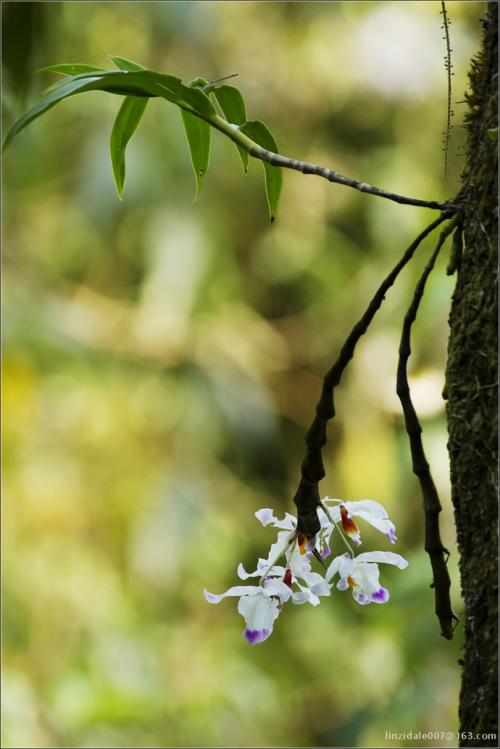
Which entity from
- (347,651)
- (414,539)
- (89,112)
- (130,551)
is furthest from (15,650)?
(89,112)

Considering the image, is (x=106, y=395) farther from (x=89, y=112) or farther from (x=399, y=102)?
(x=399, y=102)

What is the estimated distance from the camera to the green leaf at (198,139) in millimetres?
544

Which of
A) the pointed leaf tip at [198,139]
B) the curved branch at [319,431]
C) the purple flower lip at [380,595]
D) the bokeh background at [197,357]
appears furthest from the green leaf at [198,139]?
the bokeh background at [197,357]

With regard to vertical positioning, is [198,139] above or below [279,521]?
above

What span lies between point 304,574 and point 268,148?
10.0 inches

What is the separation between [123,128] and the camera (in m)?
0.54

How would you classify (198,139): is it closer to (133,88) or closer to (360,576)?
(133,88)

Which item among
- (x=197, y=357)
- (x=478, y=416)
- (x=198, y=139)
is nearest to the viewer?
(x=478, y=416)

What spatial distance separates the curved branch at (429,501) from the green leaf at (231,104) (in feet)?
0.51

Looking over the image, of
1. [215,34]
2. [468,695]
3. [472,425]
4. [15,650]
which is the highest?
[215,34]

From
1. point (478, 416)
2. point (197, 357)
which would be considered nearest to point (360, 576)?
point (478, 416)

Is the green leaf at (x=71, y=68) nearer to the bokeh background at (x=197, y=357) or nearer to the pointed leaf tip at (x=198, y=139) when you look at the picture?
the pointed leaf tip at (x=198, y=139)

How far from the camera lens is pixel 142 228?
2.76 m

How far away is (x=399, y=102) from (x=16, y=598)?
1888 millimetres
